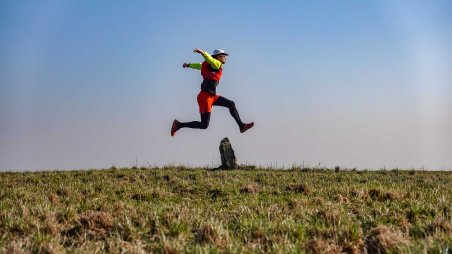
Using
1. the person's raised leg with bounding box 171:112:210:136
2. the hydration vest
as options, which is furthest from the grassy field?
the hydration vest

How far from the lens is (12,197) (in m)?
10.5

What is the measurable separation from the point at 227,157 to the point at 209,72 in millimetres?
7683

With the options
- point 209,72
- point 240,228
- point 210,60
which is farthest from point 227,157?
point 240,228

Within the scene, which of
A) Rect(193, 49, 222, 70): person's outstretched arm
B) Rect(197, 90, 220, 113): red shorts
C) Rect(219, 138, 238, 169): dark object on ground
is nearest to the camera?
Rect(193, 49, 222, 70): person's outstretched arm

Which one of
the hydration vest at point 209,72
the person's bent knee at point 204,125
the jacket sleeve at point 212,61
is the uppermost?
the jacket sleeve at point 212,61

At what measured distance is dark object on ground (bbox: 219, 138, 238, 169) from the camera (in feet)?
74.7

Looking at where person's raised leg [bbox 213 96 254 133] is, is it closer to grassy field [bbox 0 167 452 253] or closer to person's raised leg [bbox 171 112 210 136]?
person's raised leg [bbox 171 112 210 136]

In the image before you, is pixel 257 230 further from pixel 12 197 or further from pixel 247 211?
pixel 12 197

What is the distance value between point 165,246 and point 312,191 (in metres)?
6.97

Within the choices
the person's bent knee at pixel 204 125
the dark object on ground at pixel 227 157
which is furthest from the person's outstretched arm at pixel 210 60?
the dark object on ground at pixel 227 157

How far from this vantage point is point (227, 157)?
2291 cm

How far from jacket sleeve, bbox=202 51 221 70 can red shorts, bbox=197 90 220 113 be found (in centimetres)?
95

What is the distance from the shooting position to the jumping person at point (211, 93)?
52.3 ft

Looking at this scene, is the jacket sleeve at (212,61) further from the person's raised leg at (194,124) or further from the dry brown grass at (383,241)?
the dry brown grass at (383,241)
